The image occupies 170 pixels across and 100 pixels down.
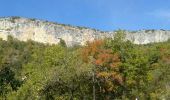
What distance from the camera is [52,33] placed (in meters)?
139

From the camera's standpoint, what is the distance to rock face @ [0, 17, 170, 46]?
448 ft

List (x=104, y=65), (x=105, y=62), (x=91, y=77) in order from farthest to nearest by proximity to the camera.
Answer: (x=105, y=62)
(x=104, y=65)
(x=91, y=77)

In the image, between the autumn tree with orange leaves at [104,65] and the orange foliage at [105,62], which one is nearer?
the autumn tree with orange leaves at [104,65]

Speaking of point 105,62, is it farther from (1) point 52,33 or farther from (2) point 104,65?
(1) point 52,33

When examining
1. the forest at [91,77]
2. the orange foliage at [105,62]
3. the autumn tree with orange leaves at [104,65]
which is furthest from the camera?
the orange foliage at [105,62]

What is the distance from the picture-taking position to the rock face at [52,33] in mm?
136625

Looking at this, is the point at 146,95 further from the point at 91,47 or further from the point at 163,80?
the point at 163,80

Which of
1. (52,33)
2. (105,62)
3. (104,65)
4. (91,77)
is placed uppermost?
(52,33)

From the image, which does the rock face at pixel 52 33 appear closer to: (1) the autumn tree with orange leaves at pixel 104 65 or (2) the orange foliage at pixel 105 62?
(2) the orange foliage at pixel 105 62

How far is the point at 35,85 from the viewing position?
53.5 metres

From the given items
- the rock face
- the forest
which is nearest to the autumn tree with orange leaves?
the forest

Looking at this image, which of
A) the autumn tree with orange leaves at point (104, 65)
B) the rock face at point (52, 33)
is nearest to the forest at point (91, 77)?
the autumn tree with orange leaves at point (104, 65)

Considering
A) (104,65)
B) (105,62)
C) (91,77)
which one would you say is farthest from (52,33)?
(91,77)

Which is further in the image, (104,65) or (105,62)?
(105,62)
